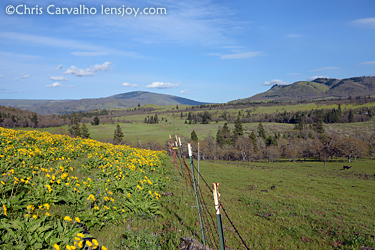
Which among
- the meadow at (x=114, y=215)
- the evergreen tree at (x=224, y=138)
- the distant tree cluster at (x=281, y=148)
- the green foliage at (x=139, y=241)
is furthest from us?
the evergreen tree at (x=224, y=138)

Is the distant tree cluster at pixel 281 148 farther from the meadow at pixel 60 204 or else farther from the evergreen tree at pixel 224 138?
the meadow at pixel 60 204

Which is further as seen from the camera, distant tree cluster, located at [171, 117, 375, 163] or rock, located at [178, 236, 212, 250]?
distant tree cluster, located at [171, 117, 375, 163]

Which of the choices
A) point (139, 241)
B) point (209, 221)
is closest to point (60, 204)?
point (139, 241)

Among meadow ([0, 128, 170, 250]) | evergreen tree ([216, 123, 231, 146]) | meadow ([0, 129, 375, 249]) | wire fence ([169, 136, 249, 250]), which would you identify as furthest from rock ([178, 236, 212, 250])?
evergreen tree ([216, 123, 231, 146])

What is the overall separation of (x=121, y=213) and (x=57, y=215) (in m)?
1.90

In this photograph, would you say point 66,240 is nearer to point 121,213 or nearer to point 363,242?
point 121,213

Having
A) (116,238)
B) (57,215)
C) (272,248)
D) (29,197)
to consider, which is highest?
(29,197)

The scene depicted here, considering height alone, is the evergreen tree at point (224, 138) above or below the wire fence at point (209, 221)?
below

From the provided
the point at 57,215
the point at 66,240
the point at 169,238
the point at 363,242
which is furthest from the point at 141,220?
the point at 363,242

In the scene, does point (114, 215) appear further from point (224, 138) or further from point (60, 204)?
point (224, 138)

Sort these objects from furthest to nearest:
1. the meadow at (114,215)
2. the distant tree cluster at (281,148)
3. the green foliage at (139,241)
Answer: the distant tree cluster at (281,148), the green foliage at (139,241), the meadow at (114,215)

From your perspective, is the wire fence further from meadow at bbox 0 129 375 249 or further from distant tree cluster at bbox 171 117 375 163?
distant tree cluster at bbox 171 117 375 163

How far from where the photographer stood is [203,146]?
105 metres

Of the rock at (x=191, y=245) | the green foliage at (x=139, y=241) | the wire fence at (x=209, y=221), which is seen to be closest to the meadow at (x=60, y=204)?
the green foliage at (x=139, y=241)
